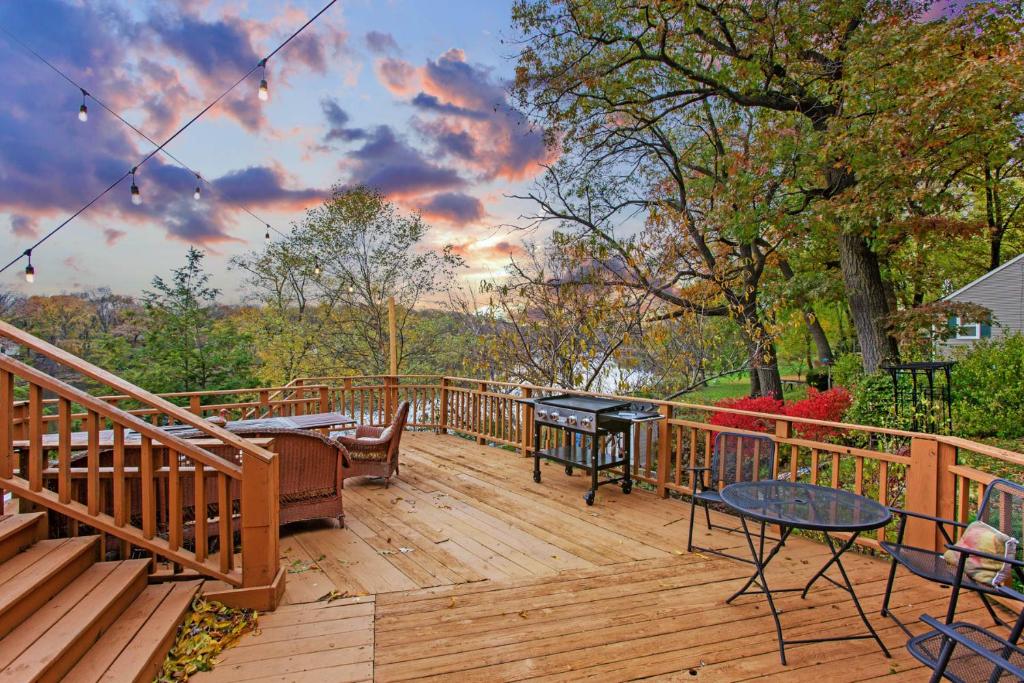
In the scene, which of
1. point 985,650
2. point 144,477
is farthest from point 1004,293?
point 144,477

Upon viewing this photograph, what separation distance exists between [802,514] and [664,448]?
2246mm

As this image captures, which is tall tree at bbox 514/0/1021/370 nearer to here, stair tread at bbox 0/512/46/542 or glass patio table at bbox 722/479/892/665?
glass patio table at bbox 722/479/892/665

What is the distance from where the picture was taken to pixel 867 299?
8594 mm

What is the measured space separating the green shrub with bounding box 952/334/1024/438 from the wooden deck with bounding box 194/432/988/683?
6901mm

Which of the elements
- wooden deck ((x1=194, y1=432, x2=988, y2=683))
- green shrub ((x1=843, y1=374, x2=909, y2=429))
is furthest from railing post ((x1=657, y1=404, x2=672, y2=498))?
green shrub ((x1=843, y1=374, x2=909, y2=429))

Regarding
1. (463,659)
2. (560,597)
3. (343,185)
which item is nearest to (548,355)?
(560,597)

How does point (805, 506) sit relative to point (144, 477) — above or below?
below

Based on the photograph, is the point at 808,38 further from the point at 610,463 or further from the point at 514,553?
the point at 514,553

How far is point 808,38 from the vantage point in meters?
8.30

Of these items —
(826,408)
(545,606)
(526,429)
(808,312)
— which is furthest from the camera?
(808,312)

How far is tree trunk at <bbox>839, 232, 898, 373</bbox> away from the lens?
8.54 m

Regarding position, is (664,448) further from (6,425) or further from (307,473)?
(6,425)

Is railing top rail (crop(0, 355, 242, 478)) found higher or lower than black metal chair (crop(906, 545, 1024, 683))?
higher

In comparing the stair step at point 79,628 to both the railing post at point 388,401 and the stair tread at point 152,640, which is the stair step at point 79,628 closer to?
the stair tread at point 152,640
